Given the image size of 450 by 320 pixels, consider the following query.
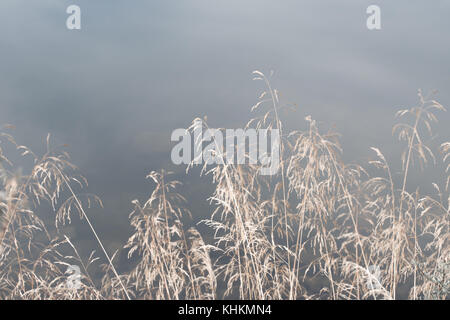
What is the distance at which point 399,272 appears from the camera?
3.42m

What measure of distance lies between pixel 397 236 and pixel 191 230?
1598 mm

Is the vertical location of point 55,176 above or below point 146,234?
above

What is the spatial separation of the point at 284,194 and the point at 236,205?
44 cm

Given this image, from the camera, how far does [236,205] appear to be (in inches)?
131
